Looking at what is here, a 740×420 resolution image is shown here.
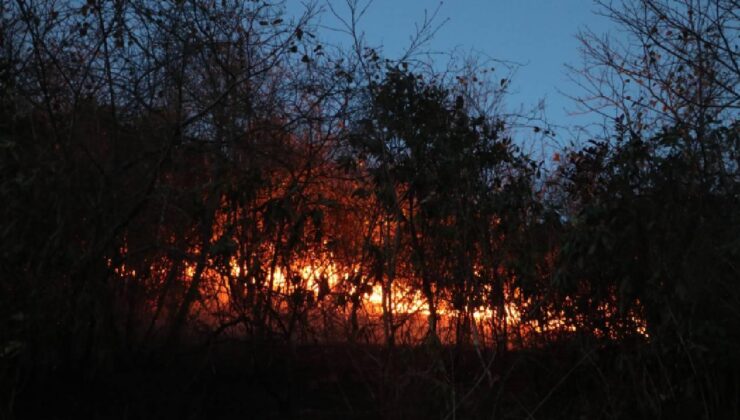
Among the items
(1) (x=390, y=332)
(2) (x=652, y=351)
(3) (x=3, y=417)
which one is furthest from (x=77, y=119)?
(2) (x=652, y=351)

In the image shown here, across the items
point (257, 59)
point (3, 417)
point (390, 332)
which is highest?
point (257, 59)

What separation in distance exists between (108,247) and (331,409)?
2.25m

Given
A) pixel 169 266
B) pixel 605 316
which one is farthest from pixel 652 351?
pixel 169 266

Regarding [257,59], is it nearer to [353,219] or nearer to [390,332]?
[353,219]

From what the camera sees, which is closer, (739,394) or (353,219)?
(739,394)

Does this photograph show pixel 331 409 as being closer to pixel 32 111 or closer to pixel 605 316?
pixel 605 316

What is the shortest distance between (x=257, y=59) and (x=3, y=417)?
12.1ft

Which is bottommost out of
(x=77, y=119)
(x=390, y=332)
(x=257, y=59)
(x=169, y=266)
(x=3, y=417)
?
(x=3, y=417)

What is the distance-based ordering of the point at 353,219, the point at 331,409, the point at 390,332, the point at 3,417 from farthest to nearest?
the point at 353,219, the point at 331,409, the point at 390,332, the point at 3,417

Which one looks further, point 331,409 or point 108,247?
point 331,409

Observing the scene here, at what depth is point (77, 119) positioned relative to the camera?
7.04 m

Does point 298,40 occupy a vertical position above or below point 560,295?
above

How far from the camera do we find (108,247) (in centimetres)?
692

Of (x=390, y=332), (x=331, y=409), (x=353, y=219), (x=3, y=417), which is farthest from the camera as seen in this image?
(x=353, y=219)
